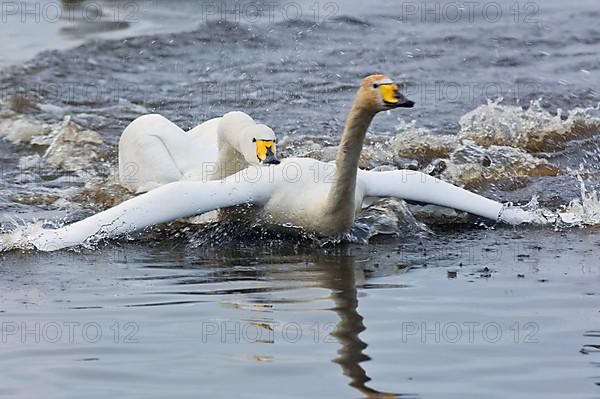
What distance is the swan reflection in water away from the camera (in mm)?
5816

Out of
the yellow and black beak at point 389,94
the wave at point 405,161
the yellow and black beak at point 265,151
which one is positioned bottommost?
the wave at point 405,161

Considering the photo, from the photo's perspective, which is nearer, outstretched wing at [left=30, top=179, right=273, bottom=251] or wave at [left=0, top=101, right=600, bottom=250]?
outstretched wing at [left=30, top=179, right=273, bottom=251]

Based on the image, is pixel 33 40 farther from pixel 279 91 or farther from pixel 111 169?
pixel 111 169

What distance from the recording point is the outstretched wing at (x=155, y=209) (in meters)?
8.71

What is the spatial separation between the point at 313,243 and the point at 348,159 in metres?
0.79

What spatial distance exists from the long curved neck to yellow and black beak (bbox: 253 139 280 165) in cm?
42

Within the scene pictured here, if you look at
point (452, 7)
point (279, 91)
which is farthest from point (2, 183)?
point (452, 7)

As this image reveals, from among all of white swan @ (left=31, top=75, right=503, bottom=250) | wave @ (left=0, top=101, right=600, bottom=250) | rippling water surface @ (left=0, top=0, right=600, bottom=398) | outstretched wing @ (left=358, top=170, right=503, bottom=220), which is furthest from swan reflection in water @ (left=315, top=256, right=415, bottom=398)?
outstretched wing @ (left=358, top=170, right=503, bottom=220)

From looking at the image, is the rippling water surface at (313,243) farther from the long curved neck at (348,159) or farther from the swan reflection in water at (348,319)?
the long curved neck at (348,159)

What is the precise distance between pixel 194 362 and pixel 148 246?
9.97 ft

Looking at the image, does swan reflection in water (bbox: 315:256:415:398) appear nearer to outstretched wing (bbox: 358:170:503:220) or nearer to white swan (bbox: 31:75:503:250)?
white swan (bbox: 31:75:503:250)

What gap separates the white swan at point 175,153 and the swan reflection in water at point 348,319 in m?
1.65

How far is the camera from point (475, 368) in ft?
19.6

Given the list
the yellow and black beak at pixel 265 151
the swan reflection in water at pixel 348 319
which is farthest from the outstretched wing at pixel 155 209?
the swan reflection in water at pixel 348 319
